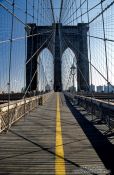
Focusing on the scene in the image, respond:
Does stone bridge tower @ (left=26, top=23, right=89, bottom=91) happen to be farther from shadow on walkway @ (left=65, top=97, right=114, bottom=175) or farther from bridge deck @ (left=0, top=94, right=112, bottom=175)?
bridge deck @ (left=0, top=94, right=112, bottom=175)

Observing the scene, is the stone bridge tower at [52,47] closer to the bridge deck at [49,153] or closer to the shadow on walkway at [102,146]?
the shadow on walkway at [102,146]

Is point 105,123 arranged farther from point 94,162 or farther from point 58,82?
point 58,82

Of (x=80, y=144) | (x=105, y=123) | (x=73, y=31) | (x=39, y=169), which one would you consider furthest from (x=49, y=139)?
(x=73, y=31)

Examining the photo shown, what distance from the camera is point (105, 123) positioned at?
6152mm

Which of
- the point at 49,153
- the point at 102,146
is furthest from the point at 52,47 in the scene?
the point at 49,153

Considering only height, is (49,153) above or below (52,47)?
below

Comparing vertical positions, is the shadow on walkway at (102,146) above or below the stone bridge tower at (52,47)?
below

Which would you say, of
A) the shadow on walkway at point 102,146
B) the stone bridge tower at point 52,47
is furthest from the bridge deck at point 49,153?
the stone bridge tower at point 52,47

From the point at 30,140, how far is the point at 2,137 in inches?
20.9

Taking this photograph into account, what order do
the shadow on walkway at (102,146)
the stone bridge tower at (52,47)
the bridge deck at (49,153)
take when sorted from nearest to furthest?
the bridge deck at (49,153) → the shadow on walkway at (102,146) → the stone bridge tower at (52,47)

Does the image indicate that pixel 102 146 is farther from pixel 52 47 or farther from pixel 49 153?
pixel 52 47

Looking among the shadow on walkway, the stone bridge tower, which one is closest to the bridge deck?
the shadow on walkway

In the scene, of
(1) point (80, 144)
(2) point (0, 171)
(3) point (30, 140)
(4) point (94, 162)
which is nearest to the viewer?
(2) point (0, 171)

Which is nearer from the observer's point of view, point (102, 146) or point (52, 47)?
point (102, 146)
